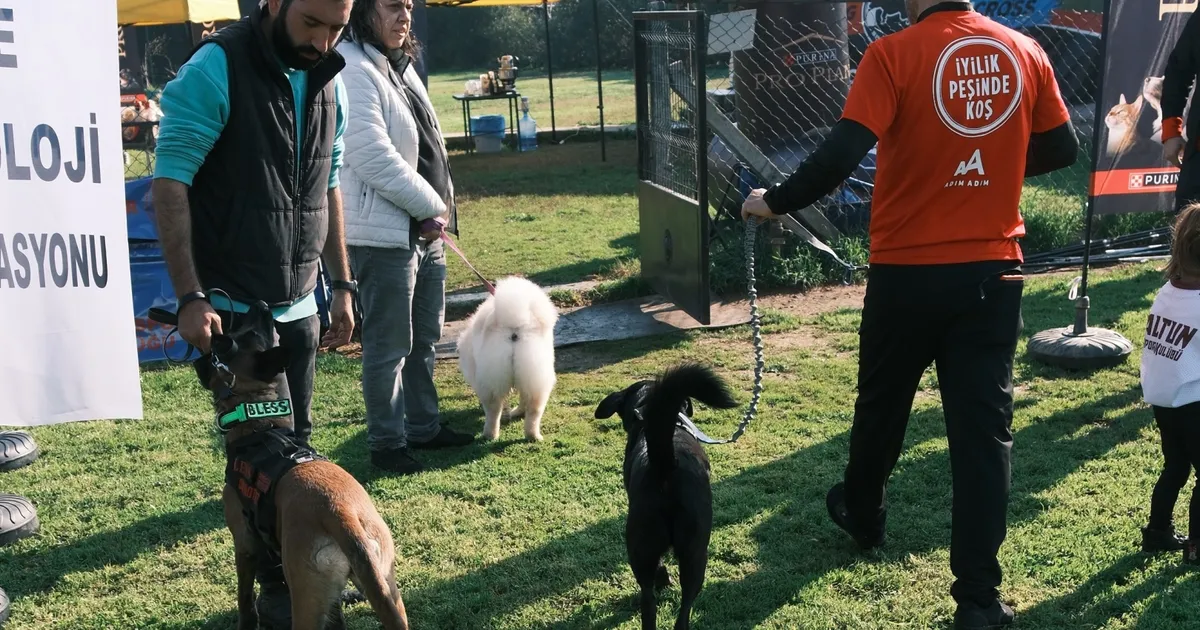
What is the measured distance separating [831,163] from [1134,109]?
413 centimetres

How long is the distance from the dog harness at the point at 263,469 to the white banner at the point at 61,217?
94 cm

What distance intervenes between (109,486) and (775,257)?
528 centimetres

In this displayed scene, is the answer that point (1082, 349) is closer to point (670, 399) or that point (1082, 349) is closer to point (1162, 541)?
point (1162, 541)

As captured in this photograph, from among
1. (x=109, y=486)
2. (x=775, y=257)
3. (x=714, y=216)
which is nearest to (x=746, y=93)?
(x=714, y=216)

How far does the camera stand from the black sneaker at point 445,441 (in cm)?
497

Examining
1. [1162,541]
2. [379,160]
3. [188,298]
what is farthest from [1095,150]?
[188,298]

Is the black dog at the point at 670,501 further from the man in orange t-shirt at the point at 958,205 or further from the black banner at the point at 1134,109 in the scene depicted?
the black banner at the point at 1134,109

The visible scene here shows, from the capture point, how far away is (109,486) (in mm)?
4656

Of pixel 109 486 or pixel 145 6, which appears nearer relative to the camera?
pixel 109 486

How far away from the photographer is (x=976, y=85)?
2.88 meters

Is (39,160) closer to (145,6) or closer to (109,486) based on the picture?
(109,486)

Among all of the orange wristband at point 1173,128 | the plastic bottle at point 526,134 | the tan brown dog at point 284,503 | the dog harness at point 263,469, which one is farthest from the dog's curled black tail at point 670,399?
the plastic bottle at point 526,134

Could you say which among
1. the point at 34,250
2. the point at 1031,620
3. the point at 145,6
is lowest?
the point at 1031,620

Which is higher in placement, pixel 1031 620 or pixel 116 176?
pixel 116 176
